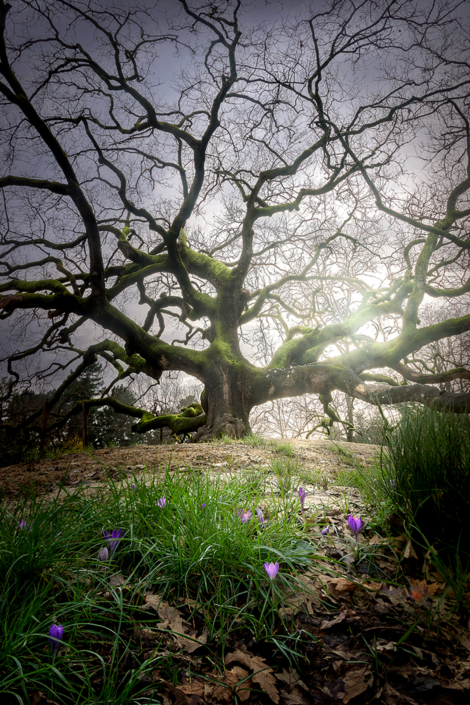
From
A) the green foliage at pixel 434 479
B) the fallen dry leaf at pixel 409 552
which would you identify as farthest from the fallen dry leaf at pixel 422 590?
the green foliage at pixel 434 479

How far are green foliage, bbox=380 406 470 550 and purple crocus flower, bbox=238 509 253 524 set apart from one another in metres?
0.94

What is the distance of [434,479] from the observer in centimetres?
211

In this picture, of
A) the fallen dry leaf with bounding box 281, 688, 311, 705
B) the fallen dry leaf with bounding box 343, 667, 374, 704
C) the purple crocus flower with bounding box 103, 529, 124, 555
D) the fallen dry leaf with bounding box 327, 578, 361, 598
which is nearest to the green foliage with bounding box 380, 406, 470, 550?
the fallen dry leaf with bounding box 327, 578, 361, 598

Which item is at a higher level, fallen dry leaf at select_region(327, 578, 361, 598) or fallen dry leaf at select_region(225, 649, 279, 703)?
fallen dry leaf at select_region(327, 578, 361, 598)

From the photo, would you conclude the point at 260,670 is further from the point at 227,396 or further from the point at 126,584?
the point at 227,396

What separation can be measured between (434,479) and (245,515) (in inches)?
46.7

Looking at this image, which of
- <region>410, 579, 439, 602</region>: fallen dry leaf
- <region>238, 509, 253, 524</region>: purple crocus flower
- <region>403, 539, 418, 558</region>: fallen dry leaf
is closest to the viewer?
<region>410, 579, 439, 602</region>: fallen dry leaf

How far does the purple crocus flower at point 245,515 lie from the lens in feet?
6.76

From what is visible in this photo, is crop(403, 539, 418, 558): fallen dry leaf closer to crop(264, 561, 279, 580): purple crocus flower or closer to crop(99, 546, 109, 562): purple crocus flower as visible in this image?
crop(264, 561, 279, 580): purple crocus flower

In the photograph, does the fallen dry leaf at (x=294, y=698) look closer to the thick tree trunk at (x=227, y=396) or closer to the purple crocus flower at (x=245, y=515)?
the purple crocus flower at (x=245, y=515)

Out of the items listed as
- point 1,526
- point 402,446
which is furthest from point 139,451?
point 402,446

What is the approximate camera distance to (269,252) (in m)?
11.7

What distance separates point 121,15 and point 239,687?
32.6 ft

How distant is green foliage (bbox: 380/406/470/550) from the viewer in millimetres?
2041
